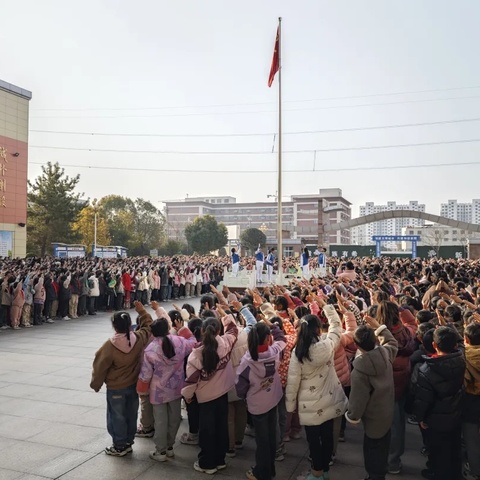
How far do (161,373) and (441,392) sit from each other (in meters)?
2.65

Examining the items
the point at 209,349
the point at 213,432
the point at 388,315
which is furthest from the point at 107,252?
the point at 388,315

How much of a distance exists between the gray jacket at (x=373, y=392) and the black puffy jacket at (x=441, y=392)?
0.92 feet

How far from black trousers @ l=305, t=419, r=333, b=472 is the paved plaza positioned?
39 centimetres

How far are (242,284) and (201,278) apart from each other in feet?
15.9

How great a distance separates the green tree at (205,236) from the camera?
66750 millimetres

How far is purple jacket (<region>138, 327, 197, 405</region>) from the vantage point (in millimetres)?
4875

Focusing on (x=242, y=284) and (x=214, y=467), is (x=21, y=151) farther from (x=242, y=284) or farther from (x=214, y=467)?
(x=214, y=467)

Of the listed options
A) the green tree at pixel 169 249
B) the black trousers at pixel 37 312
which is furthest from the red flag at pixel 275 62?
the green tree at pixel 169 249

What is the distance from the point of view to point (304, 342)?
13.9 feet

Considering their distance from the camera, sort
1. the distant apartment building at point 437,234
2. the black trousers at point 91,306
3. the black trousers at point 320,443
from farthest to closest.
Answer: the distant apartment building at point 437,234, the black trousers at point 91,306, the black trousers at point 320,443

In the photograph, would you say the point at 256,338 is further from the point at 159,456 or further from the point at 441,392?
the point at 159,456

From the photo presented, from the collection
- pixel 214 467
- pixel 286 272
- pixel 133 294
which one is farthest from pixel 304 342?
pixel 286 272

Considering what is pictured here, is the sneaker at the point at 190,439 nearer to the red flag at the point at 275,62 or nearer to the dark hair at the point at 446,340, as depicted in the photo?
the dark hair at the point at 446,340

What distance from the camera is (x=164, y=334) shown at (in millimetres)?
4910
